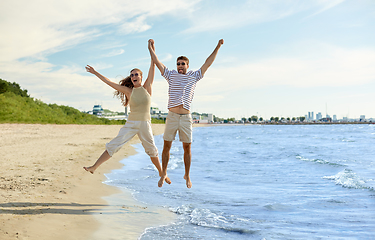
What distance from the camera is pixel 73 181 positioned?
32.3 ft

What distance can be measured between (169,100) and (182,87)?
0.33 metres

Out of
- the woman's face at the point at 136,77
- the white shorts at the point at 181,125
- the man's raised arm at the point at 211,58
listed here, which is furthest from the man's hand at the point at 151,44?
the white shorts at the point at 181,125

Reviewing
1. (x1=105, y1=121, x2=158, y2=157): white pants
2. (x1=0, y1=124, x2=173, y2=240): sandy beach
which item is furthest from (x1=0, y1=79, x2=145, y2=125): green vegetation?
(x1=105, y1=121, x2=158, y2=157): white pants

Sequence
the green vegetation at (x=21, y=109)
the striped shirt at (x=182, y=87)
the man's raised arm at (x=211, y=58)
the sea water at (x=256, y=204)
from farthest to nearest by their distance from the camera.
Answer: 1. the green vegetation at (x=21, y=109)
2. the sea water at (x=256, y=204)
3. the man's raised arm at (x=211, y=58)
4. the striped shirt at (x=182, y=87)

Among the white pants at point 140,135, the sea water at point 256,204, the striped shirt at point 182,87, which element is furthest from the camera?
the sea water at point 256,204

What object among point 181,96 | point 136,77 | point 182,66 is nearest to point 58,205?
point 136,77

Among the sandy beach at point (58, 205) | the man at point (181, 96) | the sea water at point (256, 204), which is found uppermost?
the man at point (181, 96)

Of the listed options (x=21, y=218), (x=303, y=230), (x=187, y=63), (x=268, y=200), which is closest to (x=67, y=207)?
(x=21, y=218)

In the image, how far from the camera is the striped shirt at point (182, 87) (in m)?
4.75

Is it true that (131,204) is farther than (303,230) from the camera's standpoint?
Yes

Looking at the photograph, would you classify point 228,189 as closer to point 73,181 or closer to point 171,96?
point 73,181

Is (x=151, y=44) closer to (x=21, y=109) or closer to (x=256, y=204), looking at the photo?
(x=256, y=204)

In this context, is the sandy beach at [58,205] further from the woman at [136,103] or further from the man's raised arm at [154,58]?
the man's raised arm at [154,58]

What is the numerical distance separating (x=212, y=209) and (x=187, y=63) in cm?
519
